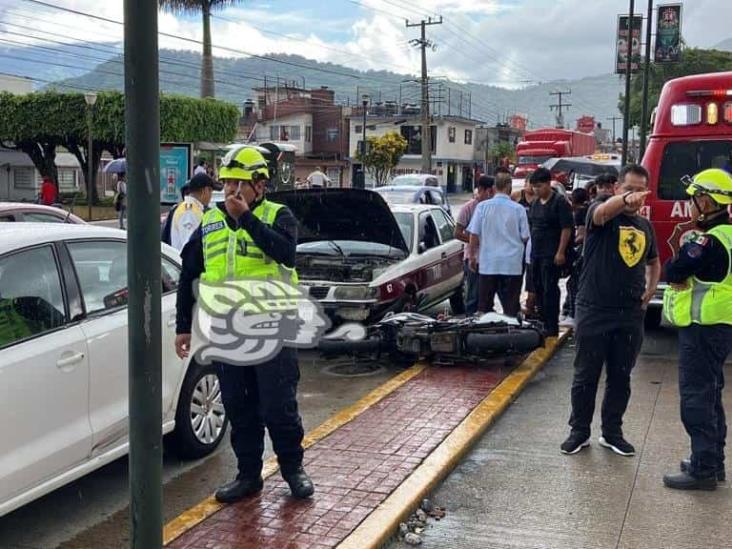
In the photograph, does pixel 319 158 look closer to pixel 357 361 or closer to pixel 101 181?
pixel 101 181

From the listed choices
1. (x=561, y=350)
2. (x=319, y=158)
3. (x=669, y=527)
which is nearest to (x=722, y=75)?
(x=561, y=350)

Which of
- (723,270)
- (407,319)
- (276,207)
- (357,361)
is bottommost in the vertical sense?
(357,361)

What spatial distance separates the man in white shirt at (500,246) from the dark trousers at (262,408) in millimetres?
4342

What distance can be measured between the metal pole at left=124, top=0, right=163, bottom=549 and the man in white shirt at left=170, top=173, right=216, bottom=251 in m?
5.17

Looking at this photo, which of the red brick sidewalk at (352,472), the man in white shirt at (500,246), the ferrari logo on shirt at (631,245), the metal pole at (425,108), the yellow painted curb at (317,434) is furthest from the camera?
the metal pole at (425,108)

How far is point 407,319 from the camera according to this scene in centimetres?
784

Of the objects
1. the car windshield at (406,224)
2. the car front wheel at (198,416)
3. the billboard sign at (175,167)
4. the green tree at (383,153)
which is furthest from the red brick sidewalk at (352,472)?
the green tree at (383,153)

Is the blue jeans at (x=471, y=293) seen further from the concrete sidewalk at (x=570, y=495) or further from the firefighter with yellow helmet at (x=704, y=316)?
the firefighter with yellow helmet at (x=704, y=316)

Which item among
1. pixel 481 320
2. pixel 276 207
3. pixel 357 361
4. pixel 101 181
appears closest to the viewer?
pixel 276 207

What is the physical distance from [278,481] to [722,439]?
2.57 metres

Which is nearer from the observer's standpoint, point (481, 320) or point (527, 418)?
point (527, 418)

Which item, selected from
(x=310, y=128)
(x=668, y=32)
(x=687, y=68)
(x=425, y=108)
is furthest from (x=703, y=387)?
(x=310, y=128)

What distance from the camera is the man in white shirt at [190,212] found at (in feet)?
25.6

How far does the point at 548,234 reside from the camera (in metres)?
8.38
